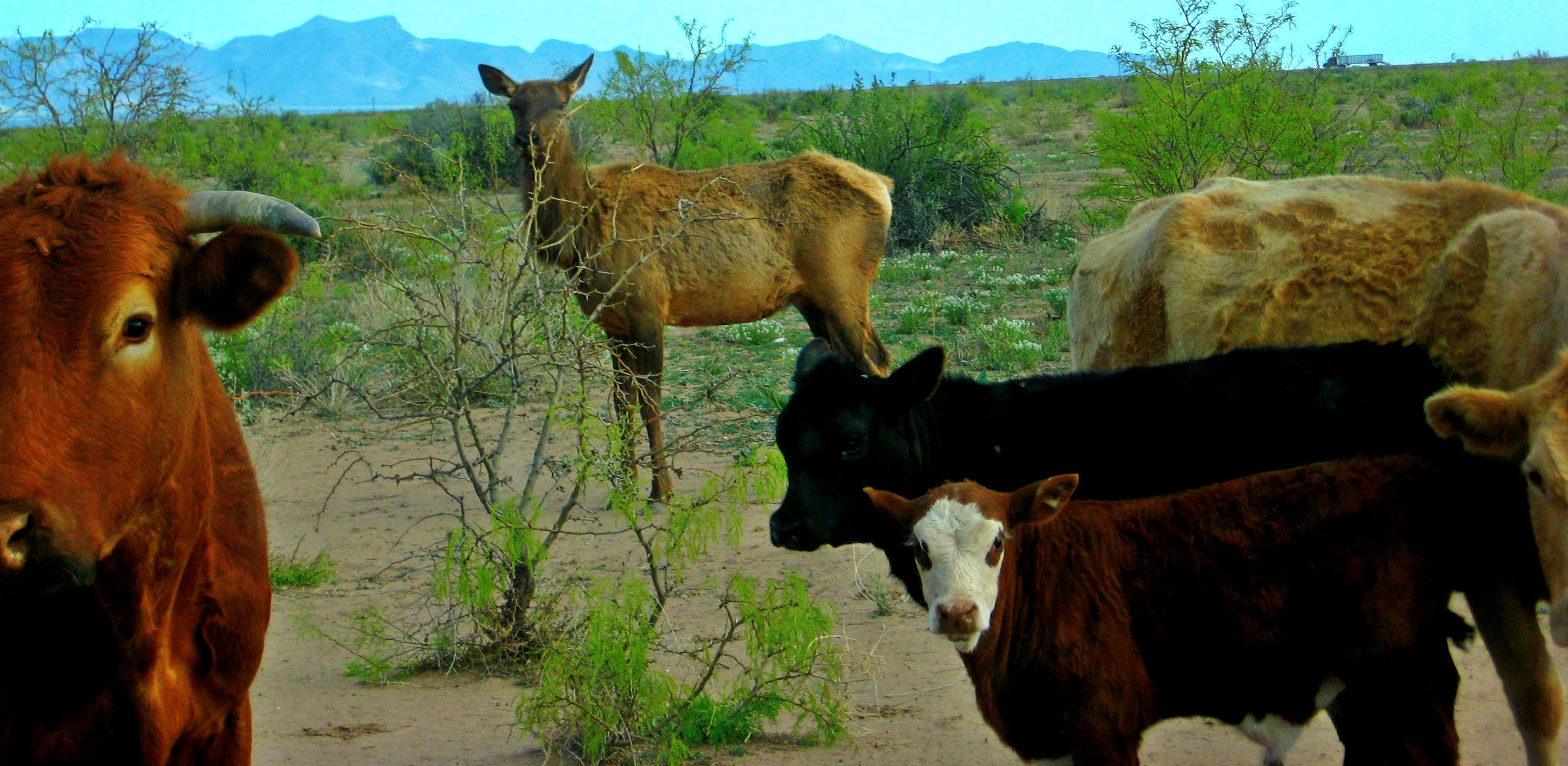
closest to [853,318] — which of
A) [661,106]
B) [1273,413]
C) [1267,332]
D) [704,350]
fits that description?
[704,350]

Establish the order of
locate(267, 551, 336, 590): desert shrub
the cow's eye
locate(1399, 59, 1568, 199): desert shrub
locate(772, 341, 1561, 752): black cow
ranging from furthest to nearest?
locate(1399, 59, 1568, 199): desert shrub < locate(267, 551, 336, 590): desert shrub < locate(772, 341, 1561, 752): black cow < the cow's eye

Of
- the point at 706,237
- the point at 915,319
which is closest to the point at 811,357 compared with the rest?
the point at 706,237

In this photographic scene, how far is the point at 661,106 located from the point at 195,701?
1704cm

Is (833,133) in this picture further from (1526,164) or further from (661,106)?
(1526,164)

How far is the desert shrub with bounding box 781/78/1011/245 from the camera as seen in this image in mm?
21594

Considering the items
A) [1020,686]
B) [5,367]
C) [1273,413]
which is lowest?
[1020,686]

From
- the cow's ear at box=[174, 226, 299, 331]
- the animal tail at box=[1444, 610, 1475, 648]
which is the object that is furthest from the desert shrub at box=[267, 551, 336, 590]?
the animal tail at box=[1444, 610, 1475, 648]

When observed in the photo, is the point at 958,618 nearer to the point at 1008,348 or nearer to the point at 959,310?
the point at 1008,348

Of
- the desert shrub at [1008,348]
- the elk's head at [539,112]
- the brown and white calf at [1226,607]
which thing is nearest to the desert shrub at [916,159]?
the desert shrub at [1008,348]

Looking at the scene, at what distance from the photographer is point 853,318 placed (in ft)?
35.1

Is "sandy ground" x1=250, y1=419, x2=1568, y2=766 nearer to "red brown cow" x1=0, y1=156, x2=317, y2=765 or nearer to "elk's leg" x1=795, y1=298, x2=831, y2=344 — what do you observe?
"red brown cow" x1=0, y1=156, x2=317, y2=765

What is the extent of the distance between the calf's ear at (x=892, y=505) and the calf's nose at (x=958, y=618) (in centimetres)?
41

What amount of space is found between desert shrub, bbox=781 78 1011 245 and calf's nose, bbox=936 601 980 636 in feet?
58.8

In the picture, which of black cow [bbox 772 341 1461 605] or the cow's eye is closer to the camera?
the cow's eye
